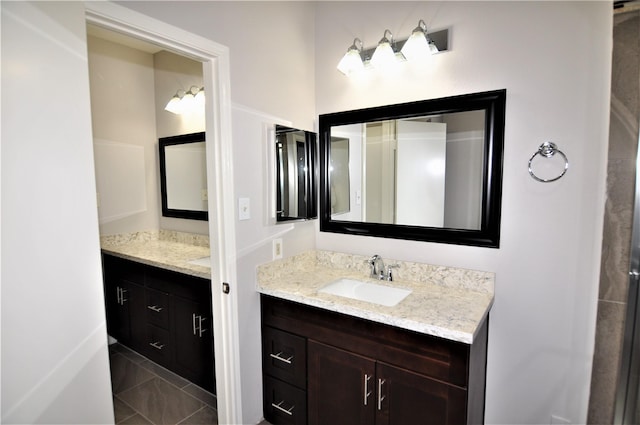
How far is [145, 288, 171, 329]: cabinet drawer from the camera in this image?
2361mm

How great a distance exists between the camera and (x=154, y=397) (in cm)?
225

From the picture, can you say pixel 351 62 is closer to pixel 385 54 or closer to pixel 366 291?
pixel 385 54

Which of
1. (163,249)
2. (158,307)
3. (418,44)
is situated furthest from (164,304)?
(418,44)

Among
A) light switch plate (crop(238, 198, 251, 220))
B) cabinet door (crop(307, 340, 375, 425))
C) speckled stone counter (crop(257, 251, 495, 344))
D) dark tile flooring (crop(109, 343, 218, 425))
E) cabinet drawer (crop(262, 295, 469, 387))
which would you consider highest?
light switch plate (crop(238, 198, 251, 220))

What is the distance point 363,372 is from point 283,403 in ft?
1.95

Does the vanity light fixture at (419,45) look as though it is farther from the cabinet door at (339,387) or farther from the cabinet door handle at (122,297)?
the cabinet door handle at (122,297)

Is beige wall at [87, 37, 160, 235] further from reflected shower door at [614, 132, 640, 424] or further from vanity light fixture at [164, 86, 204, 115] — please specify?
reflected shower door at [614, 132, 640, 424]

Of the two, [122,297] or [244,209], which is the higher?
[244,209]

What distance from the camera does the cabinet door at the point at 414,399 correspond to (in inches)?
53.4

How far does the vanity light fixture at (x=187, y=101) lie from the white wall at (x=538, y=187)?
5.40 feet

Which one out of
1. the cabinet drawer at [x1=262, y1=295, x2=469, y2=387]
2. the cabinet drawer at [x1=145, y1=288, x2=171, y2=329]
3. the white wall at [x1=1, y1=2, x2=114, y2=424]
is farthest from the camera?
the cabinet drawer at [x1=145, y1=288, x2=171, y2=329]

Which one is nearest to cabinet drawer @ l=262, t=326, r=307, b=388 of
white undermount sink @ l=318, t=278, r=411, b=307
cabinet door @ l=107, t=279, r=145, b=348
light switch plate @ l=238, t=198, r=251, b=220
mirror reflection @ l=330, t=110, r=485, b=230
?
white undermount sink @ l=318, t=278, r=411, b=307

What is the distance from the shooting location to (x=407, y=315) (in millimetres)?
1437

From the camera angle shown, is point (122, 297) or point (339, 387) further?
point (122, 297)
